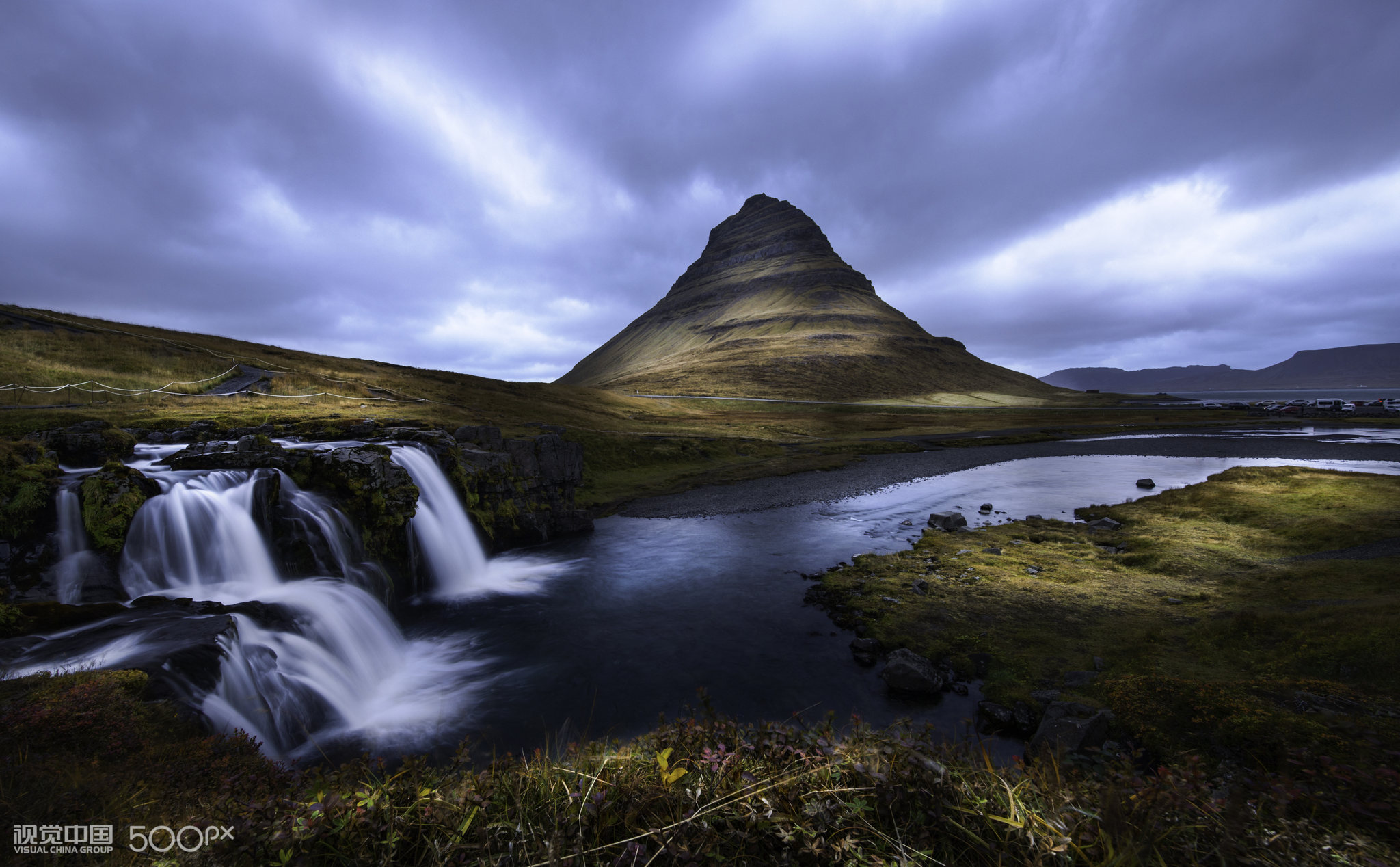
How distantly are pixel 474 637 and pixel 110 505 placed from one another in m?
8.98

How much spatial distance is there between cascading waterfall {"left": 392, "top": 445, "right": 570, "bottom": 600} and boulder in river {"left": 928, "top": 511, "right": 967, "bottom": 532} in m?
16.9

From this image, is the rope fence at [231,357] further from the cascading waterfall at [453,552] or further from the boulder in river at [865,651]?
the boulder in river at [865,651]

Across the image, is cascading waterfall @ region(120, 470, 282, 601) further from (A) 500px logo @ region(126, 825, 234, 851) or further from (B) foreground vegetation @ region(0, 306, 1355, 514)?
(B) foreground vegetation @ region(0, 306, 1355, 514)

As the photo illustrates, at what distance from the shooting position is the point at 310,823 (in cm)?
300

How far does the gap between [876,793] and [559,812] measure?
2012 mm

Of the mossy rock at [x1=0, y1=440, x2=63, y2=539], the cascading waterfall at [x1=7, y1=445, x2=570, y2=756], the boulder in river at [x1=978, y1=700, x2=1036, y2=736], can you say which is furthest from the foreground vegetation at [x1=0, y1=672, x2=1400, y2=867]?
the mossy rock at [x1=0, y1=440, x2=63, y2=539]

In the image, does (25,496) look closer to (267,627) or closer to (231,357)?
(267,627)

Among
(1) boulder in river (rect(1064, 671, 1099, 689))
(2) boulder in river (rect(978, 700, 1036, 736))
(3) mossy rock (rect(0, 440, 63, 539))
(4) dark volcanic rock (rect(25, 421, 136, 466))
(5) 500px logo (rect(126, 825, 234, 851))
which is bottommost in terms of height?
(2) boulder in river (rect(978, 700, 1036, 736))

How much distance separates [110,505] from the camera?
12133mm

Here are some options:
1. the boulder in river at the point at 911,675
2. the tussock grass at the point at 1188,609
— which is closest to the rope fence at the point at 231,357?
the tussock grass at the point at 1188,609

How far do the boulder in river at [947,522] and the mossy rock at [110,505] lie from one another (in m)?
27.1

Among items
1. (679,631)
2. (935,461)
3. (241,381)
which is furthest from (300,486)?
(935,461)

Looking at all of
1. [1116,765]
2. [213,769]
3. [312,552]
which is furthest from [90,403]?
[1116,765]

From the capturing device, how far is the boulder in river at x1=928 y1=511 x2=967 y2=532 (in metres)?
23.0
